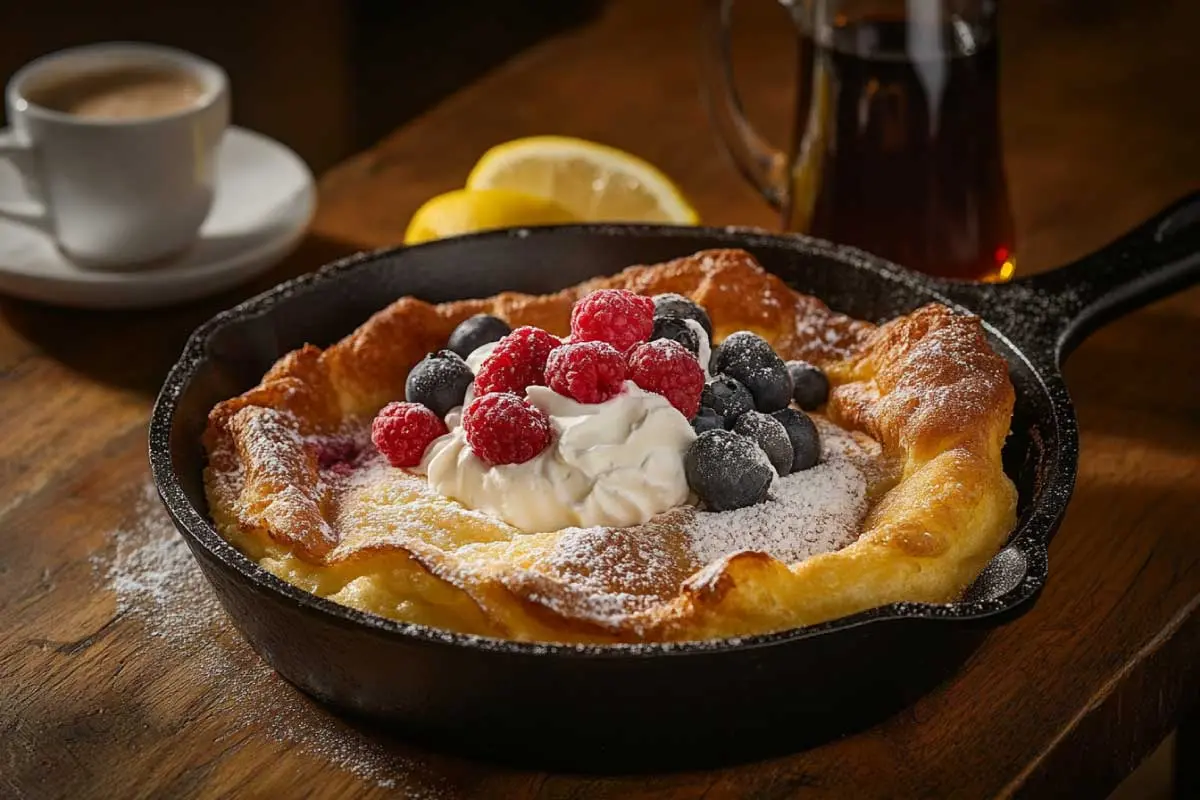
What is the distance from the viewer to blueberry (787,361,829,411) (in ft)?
6.01

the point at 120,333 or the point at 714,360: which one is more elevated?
the point at 714,360

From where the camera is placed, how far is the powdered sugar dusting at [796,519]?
154cm

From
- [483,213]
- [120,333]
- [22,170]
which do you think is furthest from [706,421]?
[22,170]

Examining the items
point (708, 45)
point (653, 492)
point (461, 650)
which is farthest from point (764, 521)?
point (708, 45)

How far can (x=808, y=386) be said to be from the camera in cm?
183

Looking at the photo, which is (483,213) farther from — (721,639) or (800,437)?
(721,639)

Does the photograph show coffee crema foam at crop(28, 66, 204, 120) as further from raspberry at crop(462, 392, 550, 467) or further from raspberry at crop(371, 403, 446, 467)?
raspberry at crop(462, 392, 550, 467)

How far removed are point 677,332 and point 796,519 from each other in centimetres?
27

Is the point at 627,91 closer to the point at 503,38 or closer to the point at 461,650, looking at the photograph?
the point at 461,650

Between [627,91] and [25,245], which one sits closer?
[25,245]

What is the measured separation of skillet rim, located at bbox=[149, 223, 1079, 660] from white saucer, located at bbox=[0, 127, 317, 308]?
1.53 feet

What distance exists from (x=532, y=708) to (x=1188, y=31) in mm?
2686

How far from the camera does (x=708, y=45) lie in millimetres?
2537

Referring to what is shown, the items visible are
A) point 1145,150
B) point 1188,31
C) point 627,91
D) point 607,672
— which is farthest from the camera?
point 1188,31
